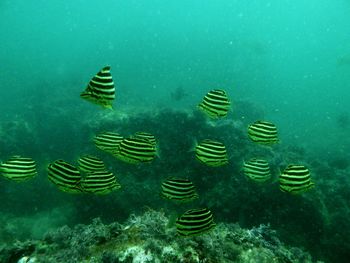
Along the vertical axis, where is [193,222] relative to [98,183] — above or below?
above

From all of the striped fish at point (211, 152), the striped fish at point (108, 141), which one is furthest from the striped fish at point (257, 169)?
the striped fish at point (108, 141)

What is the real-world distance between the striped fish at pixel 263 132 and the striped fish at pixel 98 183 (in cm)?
287

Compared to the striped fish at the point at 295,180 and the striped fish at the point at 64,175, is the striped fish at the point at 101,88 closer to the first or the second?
the striped fish at the point at 64,175

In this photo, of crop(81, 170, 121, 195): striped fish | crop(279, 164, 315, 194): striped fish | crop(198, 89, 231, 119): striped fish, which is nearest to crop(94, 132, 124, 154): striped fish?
crop(81, 170, 121, 195): striped fish

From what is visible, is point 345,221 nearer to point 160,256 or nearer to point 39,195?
point 160,256

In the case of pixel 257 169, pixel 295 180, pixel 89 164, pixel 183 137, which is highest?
pixel 295 180

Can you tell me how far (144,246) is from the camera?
14.3ft

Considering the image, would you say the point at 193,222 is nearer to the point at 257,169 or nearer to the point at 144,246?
the point at 144,246

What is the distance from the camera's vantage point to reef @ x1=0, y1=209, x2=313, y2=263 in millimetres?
4277

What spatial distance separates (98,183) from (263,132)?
326cm

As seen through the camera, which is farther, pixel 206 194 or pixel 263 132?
pixel 206 194

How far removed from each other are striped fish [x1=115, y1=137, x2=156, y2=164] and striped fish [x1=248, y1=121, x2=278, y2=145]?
6.86ft

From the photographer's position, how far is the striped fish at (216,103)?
5.79 m

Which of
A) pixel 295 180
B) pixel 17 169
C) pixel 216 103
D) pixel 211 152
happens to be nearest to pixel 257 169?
pixel 295 180
